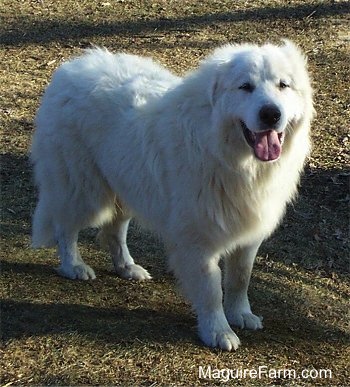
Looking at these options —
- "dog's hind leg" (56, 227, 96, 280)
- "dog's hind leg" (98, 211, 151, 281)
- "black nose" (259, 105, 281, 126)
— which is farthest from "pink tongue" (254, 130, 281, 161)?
"dog's hind leg" (56, 227, 96, 280)

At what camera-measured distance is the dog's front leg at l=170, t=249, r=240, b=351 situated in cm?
398

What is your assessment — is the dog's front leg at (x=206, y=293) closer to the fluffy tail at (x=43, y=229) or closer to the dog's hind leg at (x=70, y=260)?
the dog's hind leg at (x=70, y=260)

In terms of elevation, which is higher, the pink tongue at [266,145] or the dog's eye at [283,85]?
the dog's eye at [283,85]

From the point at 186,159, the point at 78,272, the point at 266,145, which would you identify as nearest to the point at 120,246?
the point at 78,272

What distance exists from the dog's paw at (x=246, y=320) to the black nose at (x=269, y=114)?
1.34 meters

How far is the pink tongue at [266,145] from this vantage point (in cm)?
361

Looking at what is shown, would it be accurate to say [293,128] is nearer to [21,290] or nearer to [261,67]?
[261,67]

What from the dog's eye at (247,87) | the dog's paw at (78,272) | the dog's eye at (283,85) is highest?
the dog's eye at (283,85)

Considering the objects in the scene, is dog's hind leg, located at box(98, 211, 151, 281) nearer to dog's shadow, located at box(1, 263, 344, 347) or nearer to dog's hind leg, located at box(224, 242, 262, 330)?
dog's shadow, located at box(1, 263, 344, 347)

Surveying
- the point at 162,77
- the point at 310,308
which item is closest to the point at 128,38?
the point at 162,77

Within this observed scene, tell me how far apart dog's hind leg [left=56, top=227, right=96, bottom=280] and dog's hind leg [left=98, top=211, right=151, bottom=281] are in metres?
0.20

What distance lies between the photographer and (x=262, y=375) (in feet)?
12.6

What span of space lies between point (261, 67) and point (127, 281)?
73.4 inches

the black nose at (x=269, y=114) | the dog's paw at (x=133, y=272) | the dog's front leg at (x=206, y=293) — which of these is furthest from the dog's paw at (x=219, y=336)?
the black nose at (x=269, y=114)
